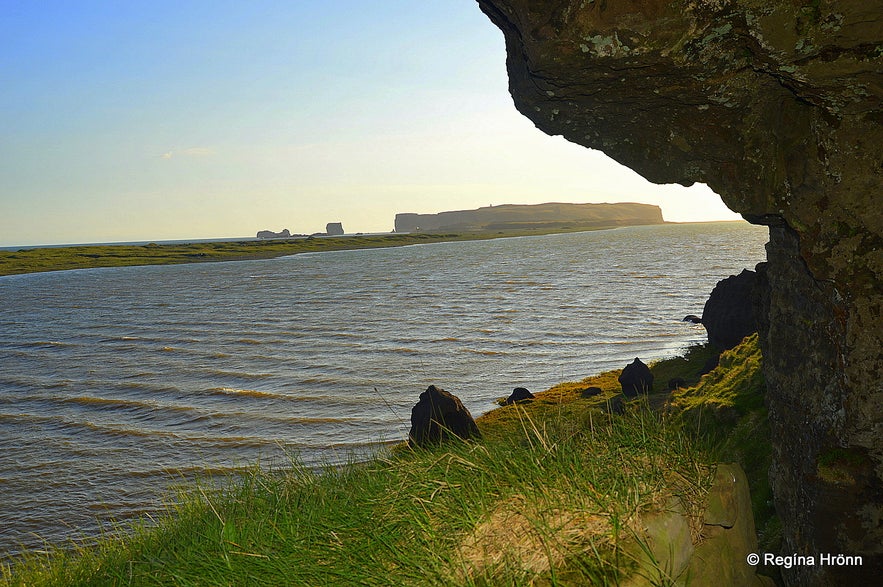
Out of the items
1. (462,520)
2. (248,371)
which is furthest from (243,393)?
(462,520)

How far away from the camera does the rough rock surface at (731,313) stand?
2328cm

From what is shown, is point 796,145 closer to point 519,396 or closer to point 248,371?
point 519,396

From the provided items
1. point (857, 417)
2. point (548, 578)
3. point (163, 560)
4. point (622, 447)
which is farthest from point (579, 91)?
point (163, 560)

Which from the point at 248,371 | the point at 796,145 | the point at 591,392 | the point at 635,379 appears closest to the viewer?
the point at 796,145

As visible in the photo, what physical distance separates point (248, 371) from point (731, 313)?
2028cm

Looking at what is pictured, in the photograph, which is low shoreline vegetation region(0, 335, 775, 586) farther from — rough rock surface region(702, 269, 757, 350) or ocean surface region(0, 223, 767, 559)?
A: rough rock surface region(702, 269, 757, 350)

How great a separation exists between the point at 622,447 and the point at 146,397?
2335 cm

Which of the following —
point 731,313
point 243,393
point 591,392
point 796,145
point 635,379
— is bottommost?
point 243,393

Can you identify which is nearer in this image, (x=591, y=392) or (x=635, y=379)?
(x=635, y=379)

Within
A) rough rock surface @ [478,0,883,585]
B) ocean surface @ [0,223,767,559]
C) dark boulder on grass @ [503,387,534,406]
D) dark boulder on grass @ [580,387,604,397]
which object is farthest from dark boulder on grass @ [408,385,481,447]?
rough rock surface @ [478,0,883,585]

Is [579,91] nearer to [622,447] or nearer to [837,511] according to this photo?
[622,447]

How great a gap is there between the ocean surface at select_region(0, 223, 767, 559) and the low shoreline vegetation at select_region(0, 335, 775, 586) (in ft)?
4.38

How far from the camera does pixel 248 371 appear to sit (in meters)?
28.4

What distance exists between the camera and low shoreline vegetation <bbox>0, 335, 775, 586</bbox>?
4570mm
